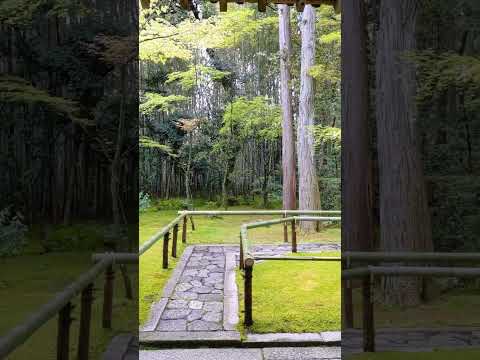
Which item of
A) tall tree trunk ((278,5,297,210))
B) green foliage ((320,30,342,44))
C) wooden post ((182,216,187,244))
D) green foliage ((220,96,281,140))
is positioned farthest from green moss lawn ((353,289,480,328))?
green foliage ((320,30,342,44))

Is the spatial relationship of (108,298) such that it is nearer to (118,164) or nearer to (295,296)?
(118,164)

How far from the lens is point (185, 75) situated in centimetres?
636

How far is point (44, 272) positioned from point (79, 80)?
0.70 m

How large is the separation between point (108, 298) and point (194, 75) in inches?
198

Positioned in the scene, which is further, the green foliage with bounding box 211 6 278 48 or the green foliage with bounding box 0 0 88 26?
the green foliage with bounding box 211 6 278 48

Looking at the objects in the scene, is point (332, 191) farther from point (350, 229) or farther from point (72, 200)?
point (72, 200)

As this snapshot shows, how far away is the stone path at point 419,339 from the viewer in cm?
196

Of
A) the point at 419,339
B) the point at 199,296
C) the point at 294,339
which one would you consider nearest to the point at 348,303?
the point at 419,339

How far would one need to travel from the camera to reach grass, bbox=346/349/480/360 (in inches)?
76.4

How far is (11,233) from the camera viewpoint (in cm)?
149

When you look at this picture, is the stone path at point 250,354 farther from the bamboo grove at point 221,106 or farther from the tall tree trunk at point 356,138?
the bamboo grove at point 221,106

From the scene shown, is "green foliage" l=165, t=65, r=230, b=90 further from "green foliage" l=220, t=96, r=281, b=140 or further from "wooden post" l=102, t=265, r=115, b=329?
"wooden post" l=102, t=265, r=115, b=329

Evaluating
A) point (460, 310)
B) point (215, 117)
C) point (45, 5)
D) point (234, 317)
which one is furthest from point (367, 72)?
point (215, 117)

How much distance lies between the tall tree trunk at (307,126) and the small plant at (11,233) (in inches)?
217
